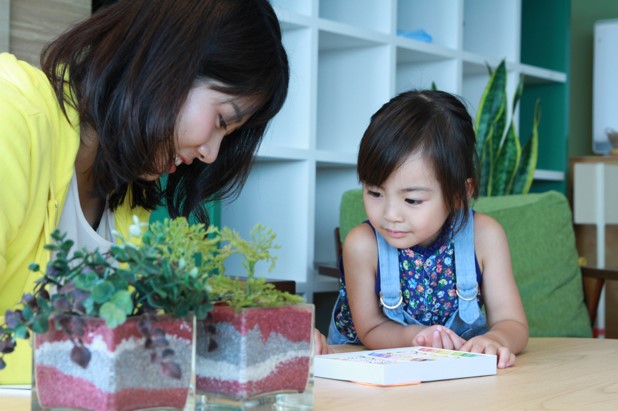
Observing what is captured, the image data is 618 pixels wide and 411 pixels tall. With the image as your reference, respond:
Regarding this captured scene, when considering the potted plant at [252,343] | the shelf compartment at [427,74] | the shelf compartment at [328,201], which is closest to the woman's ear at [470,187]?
the potted plant at [252,343]

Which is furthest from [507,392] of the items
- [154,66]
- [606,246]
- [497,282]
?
[606,246]

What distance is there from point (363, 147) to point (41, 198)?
71cm

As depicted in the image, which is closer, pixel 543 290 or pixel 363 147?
pixel 363 147

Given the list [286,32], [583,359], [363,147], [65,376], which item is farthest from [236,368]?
[286,32]

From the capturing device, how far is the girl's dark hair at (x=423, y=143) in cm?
168

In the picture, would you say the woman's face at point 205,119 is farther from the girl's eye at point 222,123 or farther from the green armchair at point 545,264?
the green armchair at point 545,264

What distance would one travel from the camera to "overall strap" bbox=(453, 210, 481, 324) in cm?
175

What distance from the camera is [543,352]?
55.9 inches

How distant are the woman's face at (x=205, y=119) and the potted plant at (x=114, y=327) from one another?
590 mm

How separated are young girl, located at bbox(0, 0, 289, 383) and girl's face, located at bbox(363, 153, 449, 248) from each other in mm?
393

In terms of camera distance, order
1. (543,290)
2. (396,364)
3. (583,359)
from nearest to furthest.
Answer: (396,364), (583,359), (543,290)

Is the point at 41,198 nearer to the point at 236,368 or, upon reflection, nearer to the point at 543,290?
the point at 236,368

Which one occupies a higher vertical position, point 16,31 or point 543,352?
point 16,31

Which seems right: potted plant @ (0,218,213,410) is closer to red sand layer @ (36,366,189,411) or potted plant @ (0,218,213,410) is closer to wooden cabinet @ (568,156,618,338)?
red sand layer @ (36,366,189,411)
